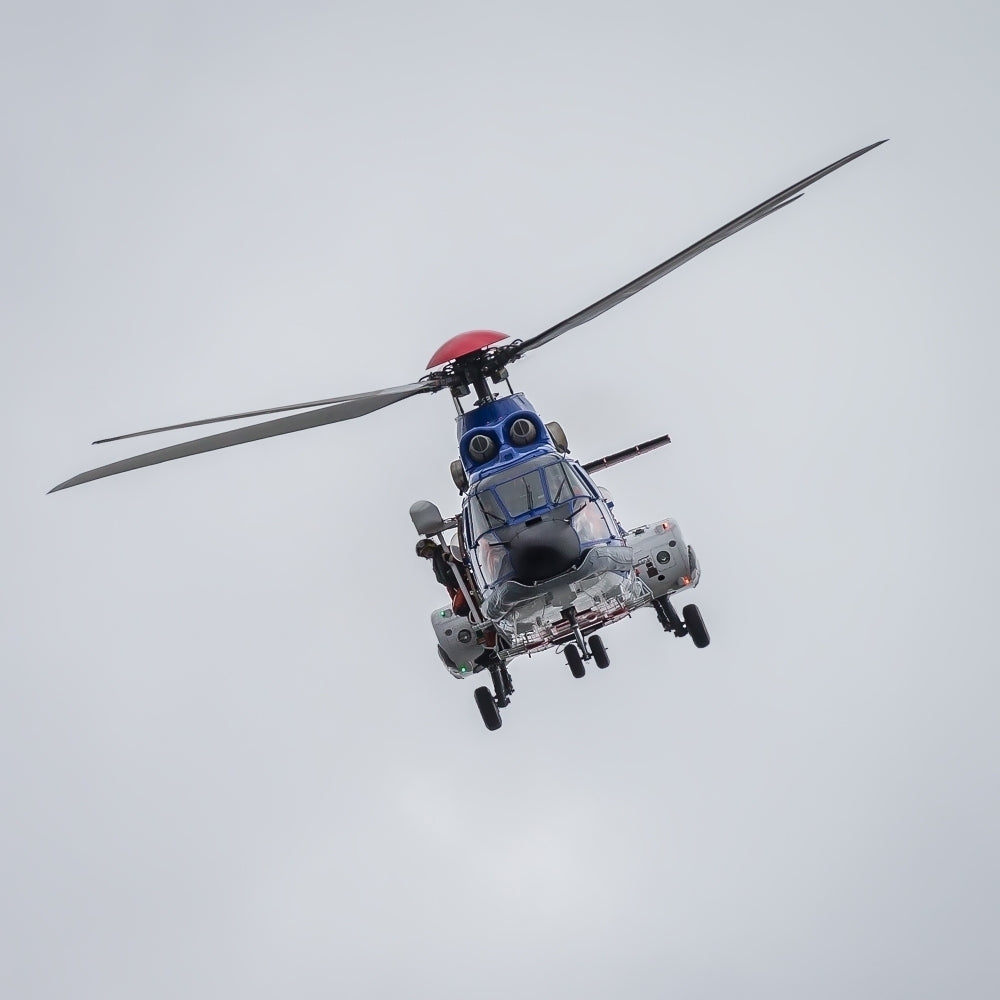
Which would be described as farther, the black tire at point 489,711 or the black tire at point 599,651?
the black tire at point 489,711

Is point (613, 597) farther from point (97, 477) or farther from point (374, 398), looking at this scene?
point (97, 477)

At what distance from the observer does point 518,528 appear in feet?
89.9

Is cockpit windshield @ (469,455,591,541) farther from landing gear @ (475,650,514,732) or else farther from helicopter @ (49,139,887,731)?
landing gear @ (475,650,514,732)

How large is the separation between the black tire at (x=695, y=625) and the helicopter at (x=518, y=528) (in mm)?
28

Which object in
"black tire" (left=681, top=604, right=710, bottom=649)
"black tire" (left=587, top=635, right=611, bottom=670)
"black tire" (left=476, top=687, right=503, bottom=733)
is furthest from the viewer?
"black tire" (left=681, top=604, right=710, bottom=649)

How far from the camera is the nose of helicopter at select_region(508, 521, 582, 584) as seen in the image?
26.6 metres

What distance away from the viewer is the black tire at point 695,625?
31.4 m

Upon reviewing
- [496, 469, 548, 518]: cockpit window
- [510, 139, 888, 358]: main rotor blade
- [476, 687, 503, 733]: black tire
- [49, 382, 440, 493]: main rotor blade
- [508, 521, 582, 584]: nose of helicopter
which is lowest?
[476, 687, 503, 733]: black tire

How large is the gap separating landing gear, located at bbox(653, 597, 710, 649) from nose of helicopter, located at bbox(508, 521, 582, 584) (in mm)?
5443

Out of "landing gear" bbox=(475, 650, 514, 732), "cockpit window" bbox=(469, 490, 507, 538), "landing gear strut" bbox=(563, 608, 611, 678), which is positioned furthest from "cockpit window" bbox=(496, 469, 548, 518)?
"landing gear" bbox=(475, 650, 514, 732)

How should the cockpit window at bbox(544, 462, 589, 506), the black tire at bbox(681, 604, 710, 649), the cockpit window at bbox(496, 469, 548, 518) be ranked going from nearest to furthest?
the cockpit window at bbox(496, 469, 548, 518) < the cockpit window at bbox(544, 462, 589, 506) < the black tire at bbox(681, 604, 710, 649)

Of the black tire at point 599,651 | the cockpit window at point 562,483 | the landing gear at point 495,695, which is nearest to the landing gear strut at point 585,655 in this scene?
the black tire at point 599,651

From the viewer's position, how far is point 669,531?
106 ft

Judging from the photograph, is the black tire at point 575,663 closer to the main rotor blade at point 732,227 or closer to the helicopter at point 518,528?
the helicopter at point 518,528
